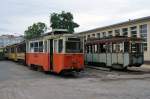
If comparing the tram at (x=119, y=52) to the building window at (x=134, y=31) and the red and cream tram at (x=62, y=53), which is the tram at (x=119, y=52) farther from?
the building window at (x=134, y=31)

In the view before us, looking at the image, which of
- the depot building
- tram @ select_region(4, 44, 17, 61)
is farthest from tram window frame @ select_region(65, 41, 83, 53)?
tram @ select_region(4, 44, 17, 61)

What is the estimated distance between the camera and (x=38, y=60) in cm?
2439

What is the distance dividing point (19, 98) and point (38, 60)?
1280 centimetres

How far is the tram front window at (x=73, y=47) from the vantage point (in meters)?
19.8

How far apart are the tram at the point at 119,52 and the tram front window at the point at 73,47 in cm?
521

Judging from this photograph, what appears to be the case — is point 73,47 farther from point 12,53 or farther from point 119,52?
point 12,53

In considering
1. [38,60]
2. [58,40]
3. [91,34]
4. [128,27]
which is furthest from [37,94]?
[91,34]

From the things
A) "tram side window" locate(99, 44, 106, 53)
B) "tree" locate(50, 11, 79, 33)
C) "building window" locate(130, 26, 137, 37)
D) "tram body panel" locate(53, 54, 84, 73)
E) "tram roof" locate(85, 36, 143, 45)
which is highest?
"tree" locate(50, 11, 79, 33)

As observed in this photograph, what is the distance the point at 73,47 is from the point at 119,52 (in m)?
5.86

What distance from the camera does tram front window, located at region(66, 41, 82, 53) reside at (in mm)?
19750

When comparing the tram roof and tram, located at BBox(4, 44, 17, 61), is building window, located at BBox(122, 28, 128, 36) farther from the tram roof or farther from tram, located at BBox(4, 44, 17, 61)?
tram, located at BBox(4, 44, 17, 61)

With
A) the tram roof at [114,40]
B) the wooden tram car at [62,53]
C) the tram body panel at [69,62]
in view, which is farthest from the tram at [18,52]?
the tram body panel at [69,62]

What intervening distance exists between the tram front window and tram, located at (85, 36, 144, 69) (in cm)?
521

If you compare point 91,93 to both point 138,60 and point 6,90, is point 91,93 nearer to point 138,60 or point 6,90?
point 6,90
